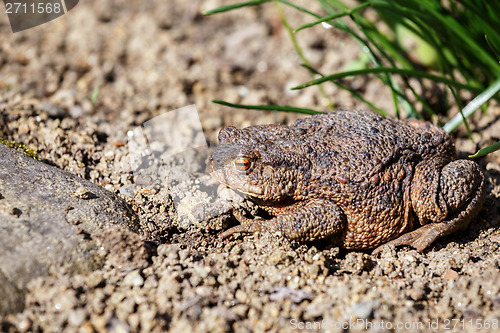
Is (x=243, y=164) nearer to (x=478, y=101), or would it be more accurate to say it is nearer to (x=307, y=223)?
(x=307, y=223)

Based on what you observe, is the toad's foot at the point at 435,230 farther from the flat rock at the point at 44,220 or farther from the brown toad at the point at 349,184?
the flat rock at the point at 44,220

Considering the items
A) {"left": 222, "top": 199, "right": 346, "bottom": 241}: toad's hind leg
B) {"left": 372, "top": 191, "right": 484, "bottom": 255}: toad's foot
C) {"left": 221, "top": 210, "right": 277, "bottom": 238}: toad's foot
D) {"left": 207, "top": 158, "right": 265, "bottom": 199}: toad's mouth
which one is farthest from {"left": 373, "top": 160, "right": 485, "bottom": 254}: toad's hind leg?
{"left": 207, "top": 158, "right": 265, "bottom": 199}: toad's mouth

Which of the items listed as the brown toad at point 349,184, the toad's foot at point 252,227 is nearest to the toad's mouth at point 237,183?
the brown toad at point 349,184

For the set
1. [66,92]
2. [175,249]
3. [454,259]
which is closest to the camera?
[175,249]

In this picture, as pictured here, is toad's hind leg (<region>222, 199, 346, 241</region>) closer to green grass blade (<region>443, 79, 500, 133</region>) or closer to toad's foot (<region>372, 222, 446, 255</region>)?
toad's foot (<region>372, 222, 446, 255</region>)

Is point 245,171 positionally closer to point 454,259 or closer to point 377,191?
point 377,191

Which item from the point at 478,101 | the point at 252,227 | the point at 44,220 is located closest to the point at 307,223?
the point at 252,227

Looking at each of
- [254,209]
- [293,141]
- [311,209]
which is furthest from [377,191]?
[254,209]
